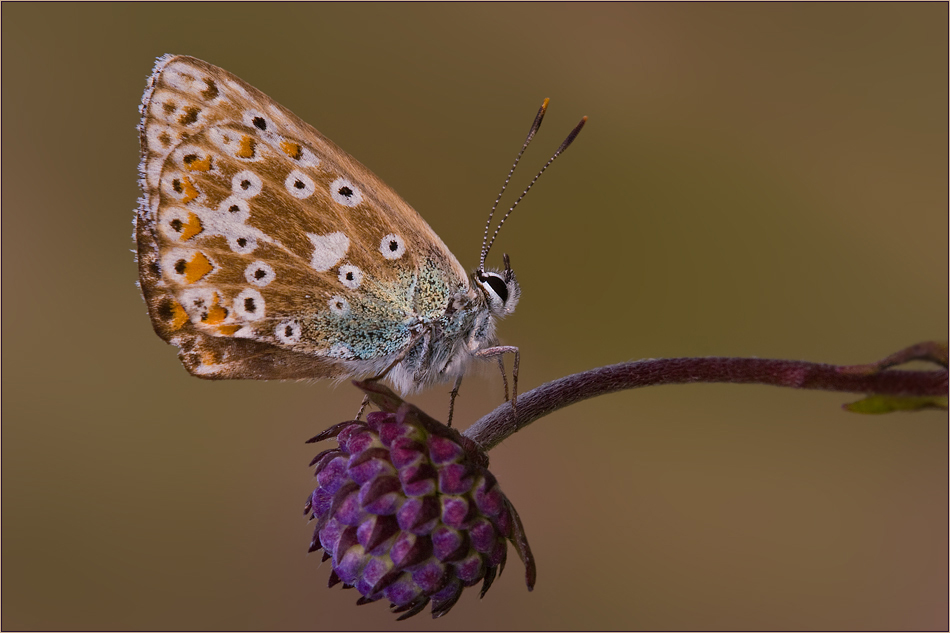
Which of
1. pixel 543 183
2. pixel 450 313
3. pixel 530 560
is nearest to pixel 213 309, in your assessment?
pixel 450 313

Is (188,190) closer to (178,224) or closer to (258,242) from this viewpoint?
(178,224)

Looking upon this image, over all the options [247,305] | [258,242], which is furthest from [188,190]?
[247,305]

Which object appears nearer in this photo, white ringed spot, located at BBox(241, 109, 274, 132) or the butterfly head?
white ringed spot, located at BBox(241, 109, 274, 132)

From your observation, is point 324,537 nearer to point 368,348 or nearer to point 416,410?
point 416,410

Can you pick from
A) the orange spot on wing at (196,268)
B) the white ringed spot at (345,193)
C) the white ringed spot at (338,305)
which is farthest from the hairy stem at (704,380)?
the orange spot on wing at (196,268)

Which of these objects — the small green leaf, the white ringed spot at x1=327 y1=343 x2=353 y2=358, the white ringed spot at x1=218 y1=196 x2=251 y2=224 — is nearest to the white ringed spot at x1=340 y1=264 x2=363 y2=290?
the white ringed spot at x1=327 y1=343 x2=353 y2=358

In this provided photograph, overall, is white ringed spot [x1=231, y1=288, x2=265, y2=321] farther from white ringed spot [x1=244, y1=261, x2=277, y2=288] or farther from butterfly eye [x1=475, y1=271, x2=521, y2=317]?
butterfly eye [x1=475, y1=271, x2=521, y2=317]

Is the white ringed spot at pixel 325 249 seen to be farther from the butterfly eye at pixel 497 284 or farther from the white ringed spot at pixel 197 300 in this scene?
the butterfly eye at pixel 497 284
